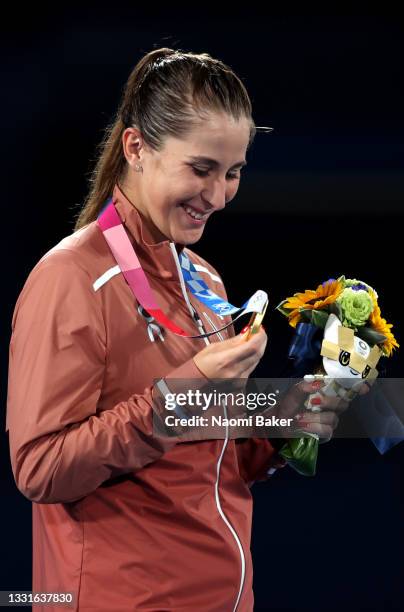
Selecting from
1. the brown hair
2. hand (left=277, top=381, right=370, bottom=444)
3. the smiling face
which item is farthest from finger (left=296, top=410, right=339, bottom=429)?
the brown hair

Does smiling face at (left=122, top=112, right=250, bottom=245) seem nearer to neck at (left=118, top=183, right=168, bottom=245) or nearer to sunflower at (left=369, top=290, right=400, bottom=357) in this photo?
neck at (left=118, top=183, right=168, bottom=245)

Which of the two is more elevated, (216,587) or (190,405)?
(190,405)

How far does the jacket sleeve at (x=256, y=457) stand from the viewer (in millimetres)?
1606

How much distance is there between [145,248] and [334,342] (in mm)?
341

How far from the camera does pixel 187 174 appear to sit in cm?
139

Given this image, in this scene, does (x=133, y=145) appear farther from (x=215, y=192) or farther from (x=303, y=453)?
(x=303, y=453)

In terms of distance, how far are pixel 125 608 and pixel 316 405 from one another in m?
0.44

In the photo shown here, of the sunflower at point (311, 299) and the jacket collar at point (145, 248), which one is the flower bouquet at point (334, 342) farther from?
the jacket collar at point (145, 248)

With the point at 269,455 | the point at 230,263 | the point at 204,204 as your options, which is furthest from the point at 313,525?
the point at 204,204

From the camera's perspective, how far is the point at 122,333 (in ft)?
4.40

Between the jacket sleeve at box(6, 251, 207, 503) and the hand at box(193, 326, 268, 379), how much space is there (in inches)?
0.6

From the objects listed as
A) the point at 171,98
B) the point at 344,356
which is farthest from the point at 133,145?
the point at 344,356

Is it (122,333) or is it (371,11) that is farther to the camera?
(371,11)

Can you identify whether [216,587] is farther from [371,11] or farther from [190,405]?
[371,11]
